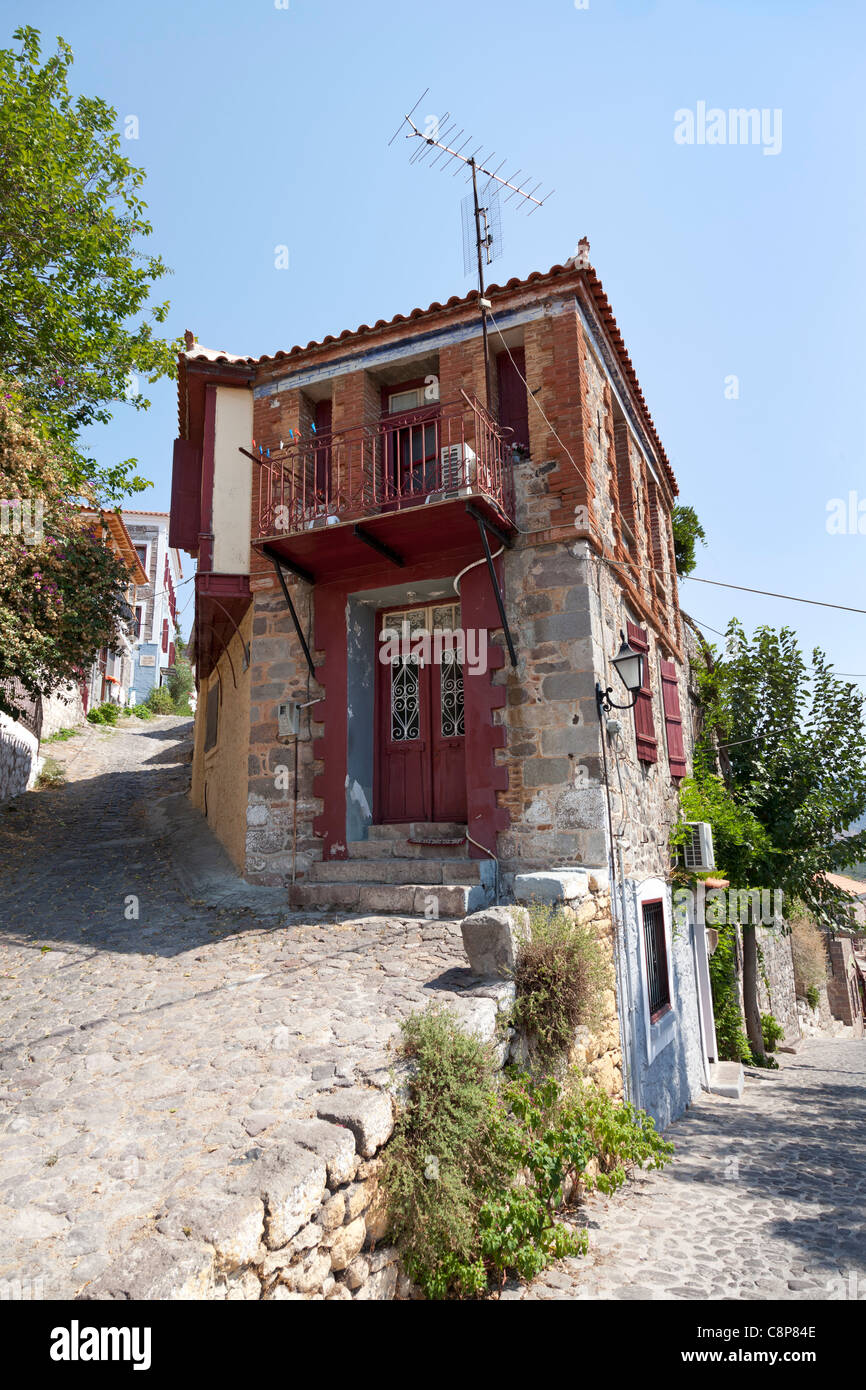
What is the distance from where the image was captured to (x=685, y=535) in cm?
1488

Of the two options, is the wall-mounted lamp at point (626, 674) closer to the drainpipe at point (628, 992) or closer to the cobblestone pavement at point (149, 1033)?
the drainpipe at point (628, 992)

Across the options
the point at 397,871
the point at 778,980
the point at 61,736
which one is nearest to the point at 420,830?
the point at 397,871

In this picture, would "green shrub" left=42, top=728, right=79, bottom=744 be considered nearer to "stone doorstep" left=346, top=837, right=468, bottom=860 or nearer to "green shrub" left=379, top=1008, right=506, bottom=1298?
"stone doorstep" left=346, top=837, right=468, bottom=860

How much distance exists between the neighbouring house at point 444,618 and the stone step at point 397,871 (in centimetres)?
2

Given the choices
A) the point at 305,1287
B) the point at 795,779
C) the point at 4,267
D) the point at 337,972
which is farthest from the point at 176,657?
the point at 305,1287

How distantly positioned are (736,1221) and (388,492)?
656 centimetres

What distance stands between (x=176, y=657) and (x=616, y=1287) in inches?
1374

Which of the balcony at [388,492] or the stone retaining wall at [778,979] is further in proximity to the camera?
the stone retaining wall at [778,979]

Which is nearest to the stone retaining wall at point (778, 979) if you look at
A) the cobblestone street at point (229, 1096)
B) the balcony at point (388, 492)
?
the cobblestone street at point (229, 1096)

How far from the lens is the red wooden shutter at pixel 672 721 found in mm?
10336

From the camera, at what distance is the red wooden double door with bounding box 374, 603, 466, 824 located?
7836 mm

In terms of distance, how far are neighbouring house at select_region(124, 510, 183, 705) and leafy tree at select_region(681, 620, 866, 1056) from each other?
83.1ft
